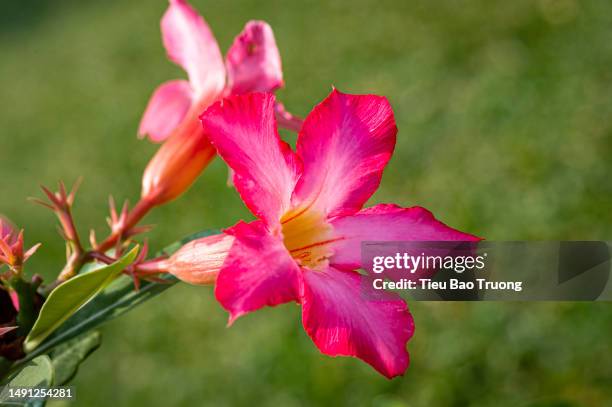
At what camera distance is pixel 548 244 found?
60cm

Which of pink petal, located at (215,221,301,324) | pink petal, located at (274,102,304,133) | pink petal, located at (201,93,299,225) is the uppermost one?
pink petal, located at (201,93,299,225)

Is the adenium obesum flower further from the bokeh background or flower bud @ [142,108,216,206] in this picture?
the bokeh background

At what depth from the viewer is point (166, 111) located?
0.96 meters

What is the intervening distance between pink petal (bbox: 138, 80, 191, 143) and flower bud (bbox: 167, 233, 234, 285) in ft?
1.05

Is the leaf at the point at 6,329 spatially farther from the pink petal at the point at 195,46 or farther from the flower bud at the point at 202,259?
the pink petal at the point at 195,46

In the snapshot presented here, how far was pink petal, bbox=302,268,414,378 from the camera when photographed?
0.56 m

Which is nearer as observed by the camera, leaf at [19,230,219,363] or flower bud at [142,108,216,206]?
leaf at [19,230,219,363]

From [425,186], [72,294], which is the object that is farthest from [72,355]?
[425,186]

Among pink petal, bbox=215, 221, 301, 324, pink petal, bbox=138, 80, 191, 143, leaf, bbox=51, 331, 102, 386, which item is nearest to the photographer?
pink petal, bbox=215, 221, 301, 324

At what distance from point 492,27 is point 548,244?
3.00 metres

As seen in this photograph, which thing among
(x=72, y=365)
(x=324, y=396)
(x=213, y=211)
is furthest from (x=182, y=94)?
(x=213, y=211)

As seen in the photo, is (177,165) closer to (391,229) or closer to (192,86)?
(192,86)

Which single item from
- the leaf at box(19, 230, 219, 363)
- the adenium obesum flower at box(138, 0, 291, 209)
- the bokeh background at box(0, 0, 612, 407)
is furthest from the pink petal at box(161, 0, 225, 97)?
the bokeh background at box(0, 0, 612, 407)

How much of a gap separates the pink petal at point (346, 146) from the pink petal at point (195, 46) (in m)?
0.32
